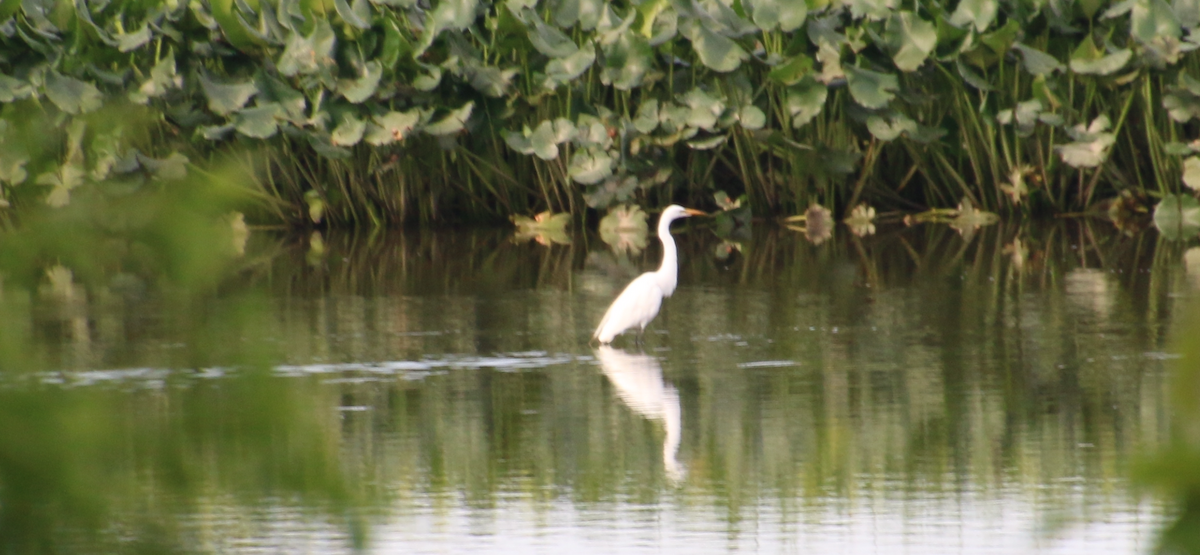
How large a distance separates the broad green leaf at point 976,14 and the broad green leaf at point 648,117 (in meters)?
2.13

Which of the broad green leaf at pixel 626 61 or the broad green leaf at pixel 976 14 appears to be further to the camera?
the broad green leaf at pixel 626 61

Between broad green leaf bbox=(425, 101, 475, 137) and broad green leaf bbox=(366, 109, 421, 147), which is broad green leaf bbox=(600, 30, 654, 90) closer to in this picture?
broad green leaf bbox=(425, 101, 475, 137)

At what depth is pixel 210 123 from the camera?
13195 millimetres

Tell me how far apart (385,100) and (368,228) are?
1094 mm

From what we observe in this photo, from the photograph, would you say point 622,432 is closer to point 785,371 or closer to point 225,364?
point 785,371

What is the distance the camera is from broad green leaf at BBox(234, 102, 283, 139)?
40.1ft

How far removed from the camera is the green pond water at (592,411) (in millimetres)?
1349

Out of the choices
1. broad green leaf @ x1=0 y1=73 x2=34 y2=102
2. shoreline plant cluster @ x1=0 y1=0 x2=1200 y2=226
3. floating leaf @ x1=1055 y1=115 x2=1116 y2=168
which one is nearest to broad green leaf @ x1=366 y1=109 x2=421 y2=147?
shoreline plant cluster @ x1=0 y1=0 x2=1200 y2=226

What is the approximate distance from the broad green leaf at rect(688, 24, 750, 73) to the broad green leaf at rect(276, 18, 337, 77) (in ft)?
8.37

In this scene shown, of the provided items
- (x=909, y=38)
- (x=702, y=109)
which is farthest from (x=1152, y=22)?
(x=702, y=109)

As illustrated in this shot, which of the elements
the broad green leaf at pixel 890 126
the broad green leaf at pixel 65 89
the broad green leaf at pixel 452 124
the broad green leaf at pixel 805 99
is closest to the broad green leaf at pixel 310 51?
the broad green leaf at pixel 452 124

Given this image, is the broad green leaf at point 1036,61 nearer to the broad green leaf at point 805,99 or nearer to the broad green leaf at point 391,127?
the broad green leaf at point 805,99

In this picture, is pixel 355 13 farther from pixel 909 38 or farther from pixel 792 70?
pixel 909 38

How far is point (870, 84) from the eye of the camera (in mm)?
11758
